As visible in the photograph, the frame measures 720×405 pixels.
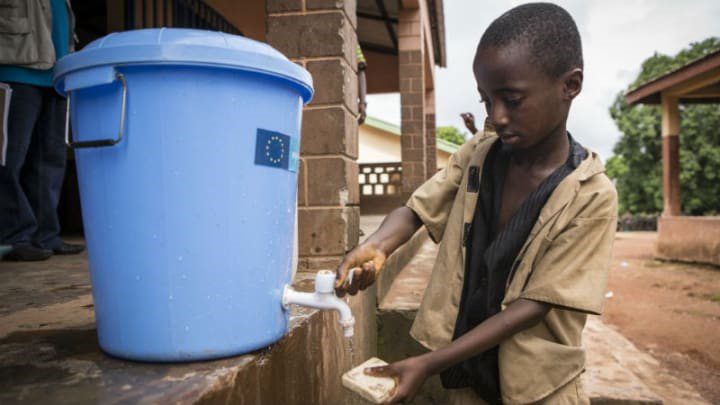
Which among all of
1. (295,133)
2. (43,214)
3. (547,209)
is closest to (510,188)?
(547,209)

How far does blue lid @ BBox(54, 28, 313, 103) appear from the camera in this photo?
Answer: 1035 millimetres

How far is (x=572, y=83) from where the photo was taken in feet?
4.39

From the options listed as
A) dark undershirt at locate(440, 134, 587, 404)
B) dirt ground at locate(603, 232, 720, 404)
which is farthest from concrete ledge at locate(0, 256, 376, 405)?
dirt ground at locate(603, 232, 720, 404)

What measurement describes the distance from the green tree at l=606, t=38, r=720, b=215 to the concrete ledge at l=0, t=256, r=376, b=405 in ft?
77.6

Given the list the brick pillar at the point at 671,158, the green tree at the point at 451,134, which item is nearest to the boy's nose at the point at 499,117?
the brick pillar at the point at 671,158

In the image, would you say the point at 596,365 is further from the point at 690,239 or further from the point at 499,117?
the point at 690,239

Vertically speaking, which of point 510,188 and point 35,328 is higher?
point 510,188

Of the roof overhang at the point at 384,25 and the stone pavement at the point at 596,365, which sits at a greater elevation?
the roof overhang at the point at 384,25

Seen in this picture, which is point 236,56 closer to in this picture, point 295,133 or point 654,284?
point 295,133

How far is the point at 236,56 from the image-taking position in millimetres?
1087

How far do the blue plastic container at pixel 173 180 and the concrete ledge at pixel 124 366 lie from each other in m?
0.07

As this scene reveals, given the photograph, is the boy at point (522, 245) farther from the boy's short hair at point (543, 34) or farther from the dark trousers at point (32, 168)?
the dark trousers at point (32, 168)

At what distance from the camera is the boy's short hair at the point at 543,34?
1.26 meters

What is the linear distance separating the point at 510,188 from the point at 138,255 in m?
0.97
